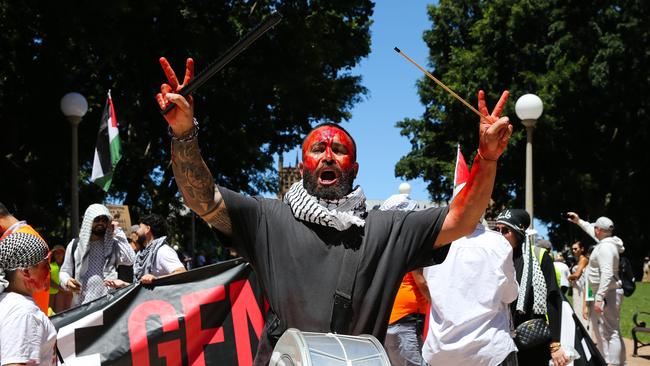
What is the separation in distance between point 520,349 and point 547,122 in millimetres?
24763

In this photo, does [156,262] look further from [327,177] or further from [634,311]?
[634,311]

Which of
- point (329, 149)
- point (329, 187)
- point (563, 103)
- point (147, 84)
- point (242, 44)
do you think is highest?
point (563, 103)

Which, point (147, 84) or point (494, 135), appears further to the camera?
point (147, 84)

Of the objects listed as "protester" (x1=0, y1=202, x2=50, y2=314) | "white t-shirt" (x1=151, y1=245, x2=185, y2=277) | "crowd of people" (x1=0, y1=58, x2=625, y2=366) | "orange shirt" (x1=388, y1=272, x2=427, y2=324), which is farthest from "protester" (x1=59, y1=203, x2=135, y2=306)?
"orange shirt" (x1=388, y1=272, x2=427, y2=324)

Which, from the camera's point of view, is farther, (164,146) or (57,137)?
(164,146)

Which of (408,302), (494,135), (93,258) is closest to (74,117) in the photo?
(93,258)

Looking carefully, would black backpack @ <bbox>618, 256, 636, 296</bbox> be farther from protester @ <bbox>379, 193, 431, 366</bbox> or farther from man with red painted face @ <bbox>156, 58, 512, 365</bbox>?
man with red painted face @ <bbox>156, 58, 512, 365</bbox>

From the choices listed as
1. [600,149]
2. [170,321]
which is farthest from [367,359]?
[600,149]

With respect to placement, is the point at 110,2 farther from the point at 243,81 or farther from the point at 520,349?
the point at 520,349

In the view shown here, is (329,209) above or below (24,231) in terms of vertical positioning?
below

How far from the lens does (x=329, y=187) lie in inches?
121

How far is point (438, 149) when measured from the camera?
33812mm

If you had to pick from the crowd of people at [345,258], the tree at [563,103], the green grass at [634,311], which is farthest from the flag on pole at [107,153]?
the tree at [563,103]

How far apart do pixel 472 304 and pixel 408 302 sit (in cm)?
155
